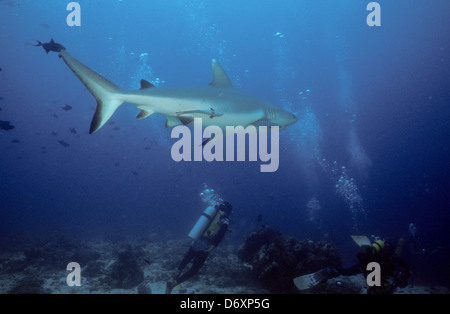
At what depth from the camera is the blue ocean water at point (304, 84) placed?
34906 millimetres

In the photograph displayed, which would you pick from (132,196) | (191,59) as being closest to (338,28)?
(191,59)

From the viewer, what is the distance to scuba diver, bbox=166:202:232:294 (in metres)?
6.84

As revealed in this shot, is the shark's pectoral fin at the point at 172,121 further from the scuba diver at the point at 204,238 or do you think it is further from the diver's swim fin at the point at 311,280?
the diver's swim fin at the point at 311,280

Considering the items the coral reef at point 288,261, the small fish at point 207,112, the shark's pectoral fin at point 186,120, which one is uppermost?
the small fish at point 207,112

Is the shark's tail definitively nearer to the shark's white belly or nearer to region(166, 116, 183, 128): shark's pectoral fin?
the shark's white belly

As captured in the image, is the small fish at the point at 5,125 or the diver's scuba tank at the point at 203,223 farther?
the small fish at the point at 5,125

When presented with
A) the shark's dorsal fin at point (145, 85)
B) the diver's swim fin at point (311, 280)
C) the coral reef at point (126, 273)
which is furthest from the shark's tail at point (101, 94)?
the coral reef at point (126, 273)

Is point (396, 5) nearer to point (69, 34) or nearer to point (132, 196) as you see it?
point (69, 34)

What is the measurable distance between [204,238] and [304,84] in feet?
188

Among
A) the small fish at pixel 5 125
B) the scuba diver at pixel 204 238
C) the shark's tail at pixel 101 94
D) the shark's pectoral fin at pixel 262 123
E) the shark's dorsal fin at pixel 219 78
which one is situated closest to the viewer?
the shark's tail at pixel 101 94

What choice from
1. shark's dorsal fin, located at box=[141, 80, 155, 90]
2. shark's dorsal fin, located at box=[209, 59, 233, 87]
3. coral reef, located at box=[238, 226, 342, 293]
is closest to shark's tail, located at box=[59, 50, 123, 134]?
shark's dorsal fin, located at box=[141, 80, 155, 90]

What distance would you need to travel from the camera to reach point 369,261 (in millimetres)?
5441

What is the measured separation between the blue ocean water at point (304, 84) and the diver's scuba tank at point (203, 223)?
1376 cm

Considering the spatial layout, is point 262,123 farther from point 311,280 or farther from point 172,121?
point 311,280
